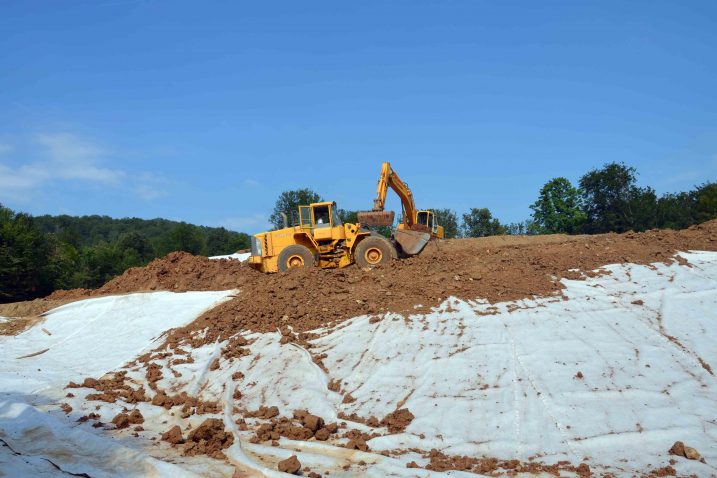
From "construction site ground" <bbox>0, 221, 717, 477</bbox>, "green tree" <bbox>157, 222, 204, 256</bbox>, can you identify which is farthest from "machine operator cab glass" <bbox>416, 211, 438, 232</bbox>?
"green tree" <bbox>157, 222, 204, 256</bbox>

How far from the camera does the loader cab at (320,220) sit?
16.3m

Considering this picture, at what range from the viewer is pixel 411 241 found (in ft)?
55.3

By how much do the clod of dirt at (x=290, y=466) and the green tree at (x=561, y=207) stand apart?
156 feet

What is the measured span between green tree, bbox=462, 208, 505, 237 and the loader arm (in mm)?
29384

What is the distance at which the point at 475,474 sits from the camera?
5.38 m

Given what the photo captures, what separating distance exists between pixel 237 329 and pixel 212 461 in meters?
5.57

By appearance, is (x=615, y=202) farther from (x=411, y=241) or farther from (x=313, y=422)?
(x=313, y=422)

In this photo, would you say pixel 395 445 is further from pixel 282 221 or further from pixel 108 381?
pixel 282 221

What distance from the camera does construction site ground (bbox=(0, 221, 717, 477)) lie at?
599 cm

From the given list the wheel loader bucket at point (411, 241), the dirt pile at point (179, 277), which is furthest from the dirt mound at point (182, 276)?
the wheel loader bucket at point (411, 241)

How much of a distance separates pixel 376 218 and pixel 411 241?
1596mm

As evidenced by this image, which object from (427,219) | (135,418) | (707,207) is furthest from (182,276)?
(707,207)

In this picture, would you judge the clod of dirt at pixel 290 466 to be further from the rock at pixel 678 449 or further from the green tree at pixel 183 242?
the green tree at pixel 183 242

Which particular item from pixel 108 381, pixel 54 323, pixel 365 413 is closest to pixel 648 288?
pixel 365 413
